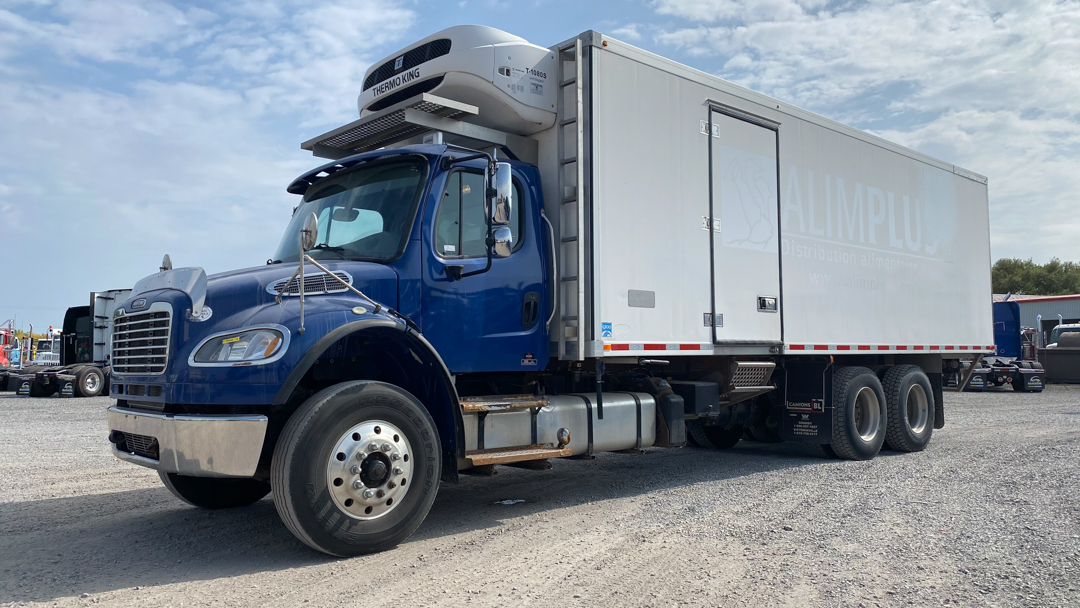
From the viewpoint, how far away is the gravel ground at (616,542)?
4.36m

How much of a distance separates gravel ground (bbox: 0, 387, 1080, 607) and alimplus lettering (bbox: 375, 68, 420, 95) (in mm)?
3729

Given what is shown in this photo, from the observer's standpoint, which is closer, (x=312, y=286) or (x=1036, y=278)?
(x=312, y=286)

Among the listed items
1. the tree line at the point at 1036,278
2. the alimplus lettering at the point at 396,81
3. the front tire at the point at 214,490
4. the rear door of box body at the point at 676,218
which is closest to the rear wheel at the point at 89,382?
the front tire at the point at 214,490

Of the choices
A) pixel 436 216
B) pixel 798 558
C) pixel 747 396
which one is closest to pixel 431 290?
pixel 436 216

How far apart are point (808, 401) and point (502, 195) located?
215 inches

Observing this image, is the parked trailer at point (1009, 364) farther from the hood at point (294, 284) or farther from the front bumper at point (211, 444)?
the front bumper at point (211, 444)

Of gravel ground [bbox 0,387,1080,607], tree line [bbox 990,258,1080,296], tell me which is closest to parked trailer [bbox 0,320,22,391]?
gravel ground [bbox 0,387,1080,607]

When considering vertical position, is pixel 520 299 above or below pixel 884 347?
above

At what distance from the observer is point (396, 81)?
727 cm

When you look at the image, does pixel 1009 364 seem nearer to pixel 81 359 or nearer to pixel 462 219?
pixel 462 219

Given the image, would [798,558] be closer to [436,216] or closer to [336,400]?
[336,400]

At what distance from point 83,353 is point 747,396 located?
22.8m

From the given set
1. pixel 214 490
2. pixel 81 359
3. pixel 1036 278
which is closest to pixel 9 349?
pixel 81 359

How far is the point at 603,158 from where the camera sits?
691 centimetres
